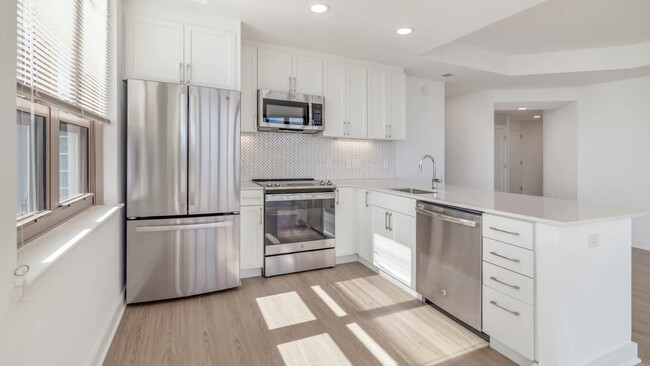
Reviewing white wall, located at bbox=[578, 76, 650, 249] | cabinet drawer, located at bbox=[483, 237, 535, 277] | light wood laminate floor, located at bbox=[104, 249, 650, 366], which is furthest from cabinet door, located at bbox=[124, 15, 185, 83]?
white wall, located at bbox=[578, 76, 650, 249]

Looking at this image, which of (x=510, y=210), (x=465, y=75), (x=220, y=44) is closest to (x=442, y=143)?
(x=465, y=75)

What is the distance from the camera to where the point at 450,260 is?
2.27 meters

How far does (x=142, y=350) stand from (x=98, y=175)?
4.10 feet

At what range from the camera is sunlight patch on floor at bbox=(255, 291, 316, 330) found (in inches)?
90.9

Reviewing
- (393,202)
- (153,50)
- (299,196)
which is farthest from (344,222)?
(153,50)

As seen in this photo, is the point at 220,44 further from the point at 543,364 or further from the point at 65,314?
the point at 543,364

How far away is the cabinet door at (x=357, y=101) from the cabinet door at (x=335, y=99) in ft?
0.25

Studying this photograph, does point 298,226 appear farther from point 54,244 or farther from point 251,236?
point 54,244

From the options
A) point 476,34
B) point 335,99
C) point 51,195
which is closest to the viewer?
point 51,195

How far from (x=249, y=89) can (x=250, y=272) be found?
192cm

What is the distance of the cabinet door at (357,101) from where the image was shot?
3.85 m

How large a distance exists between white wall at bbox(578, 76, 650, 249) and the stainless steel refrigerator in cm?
560

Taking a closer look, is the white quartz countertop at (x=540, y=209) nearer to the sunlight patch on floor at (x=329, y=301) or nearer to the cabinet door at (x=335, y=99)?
the sunlight patch on floor at (x=329, y=301)

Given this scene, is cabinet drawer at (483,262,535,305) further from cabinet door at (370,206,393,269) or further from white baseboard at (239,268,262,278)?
white baseboard at (239,268,262,278)
